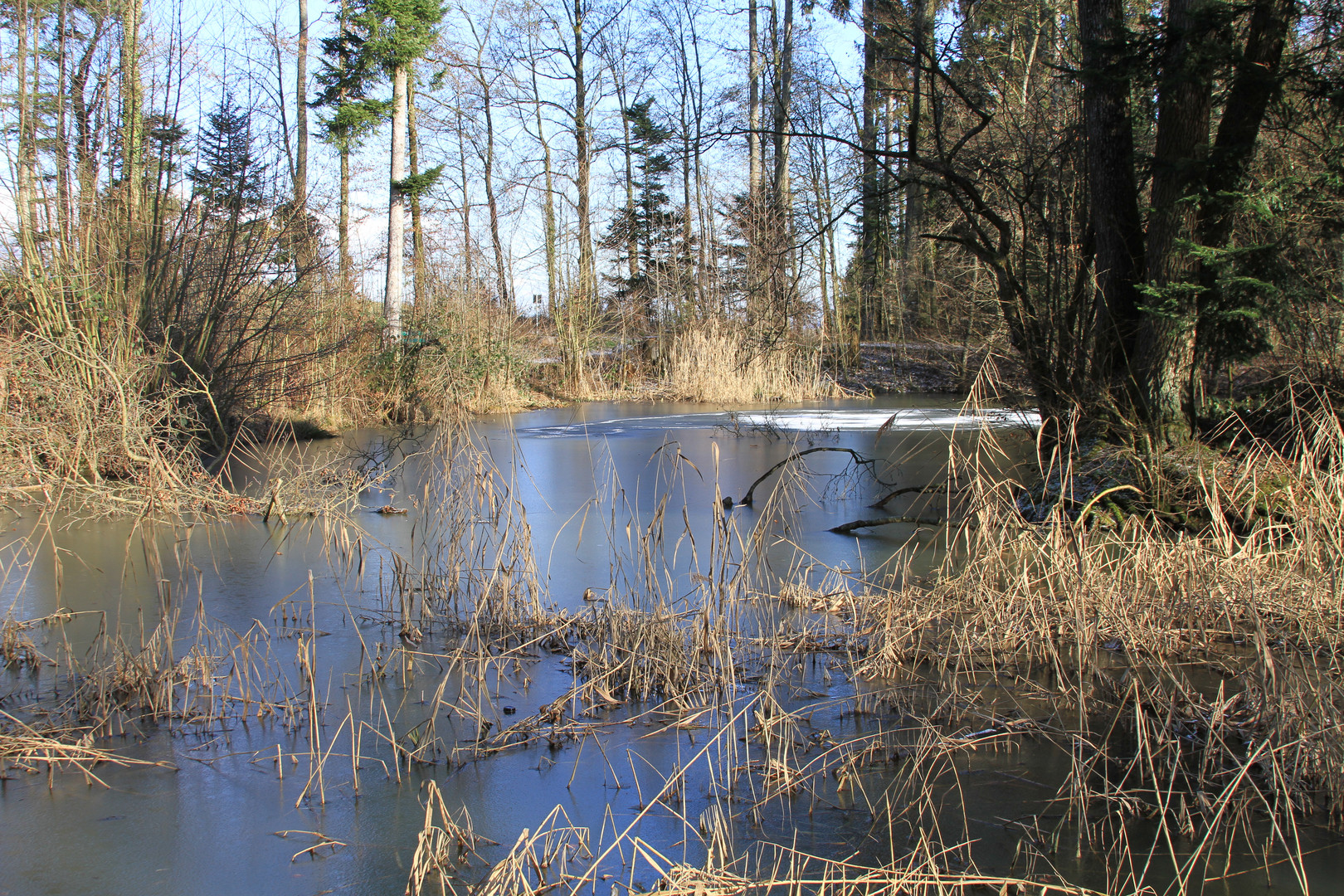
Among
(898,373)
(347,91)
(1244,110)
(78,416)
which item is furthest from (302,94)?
(1244,110)

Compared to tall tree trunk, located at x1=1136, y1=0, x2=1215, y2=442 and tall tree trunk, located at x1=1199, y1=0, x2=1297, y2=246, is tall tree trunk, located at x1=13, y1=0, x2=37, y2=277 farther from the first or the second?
tall tree trunk, located at x1=1199, y1=0, x2=1297, y2=246

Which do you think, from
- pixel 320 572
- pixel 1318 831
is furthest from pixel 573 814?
pixel 320 572

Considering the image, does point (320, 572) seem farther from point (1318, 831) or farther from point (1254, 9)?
point (1254, 9)

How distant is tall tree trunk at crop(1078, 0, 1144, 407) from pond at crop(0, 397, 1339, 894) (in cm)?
200

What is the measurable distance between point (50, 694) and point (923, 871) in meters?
3.07

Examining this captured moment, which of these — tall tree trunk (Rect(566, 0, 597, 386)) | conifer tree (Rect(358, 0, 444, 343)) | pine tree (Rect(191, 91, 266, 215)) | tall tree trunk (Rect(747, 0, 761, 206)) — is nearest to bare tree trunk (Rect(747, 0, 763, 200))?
tall tree trunk (Rect(747, 0, 761, 206))

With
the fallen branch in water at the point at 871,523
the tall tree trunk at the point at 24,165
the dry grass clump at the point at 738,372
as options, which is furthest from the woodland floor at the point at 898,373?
the tall tree trunk at the point at 24,165

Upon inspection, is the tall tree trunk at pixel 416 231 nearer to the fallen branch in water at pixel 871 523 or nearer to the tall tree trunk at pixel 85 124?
the tall tree trunk at pixel 85 124

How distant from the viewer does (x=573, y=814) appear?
8.75 ft

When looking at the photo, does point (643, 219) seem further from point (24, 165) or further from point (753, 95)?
point (24, 165)

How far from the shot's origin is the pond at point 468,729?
248 cm

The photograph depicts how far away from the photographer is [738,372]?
707 inches

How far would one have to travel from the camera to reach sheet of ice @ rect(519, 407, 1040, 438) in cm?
1254

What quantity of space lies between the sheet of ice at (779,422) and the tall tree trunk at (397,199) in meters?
3.48
